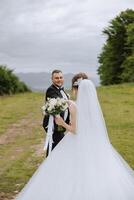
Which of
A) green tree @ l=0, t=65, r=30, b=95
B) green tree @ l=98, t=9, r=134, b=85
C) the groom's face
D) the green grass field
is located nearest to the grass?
the green grass field

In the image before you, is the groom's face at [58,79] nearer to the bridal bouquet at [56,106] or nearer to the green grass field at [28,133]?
the bridal bouquet at [56,106]

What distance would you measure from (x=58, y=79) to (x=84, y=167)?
96.8 inches

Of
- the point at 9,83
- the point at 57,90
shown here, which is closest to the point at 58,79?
the point at 57,90

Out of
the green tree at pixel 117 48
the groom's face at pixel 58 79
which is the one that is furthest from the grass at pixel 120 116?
the green tree at pixel 117 48

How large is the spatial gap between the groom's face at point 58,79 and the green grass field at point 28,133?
2.28 metres

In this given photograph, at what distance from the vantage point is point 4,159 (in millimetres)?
14320

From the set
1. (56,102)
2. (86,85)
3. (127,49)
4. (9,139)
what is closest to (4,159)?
(9,139)

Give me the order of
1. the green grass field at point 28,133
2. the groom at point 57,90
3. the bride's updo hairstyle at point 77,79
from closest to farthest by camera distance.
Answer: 1. the bride's updo hairstyle at point 77,79
2. the groom at point 57,90
3. the green grass field at point 28,133

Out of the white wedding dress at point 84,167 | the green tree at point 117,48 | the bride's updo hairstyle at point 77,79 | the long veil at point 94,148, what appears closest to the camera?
the white wedding dress at point 84,167

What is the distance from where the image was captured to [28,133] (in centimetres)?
1930

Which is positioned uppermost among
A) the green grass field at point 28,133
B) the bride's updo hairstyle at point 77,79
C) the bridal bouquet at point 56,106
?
the bride's updo hairstyle at point 77,79

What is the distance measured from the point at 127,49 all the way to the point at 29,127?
41.4 meters

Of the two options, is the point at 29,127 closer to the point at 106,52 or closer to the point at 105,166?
the point at 105,166

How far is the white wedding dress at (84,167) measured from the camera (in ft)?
26.5
